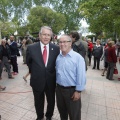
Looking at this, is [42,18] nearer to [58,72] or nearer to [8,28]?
[8,28]

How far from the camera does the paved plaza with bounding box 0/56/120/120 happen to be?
4.87m

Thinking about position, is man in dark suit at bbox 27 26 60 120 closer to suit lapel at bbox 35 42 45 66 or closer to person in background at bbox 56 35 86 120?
suit lapel at bbox 35 42 45 66

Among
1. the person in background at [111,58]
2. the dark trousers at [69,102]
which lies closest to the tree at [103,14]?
the person in background at [111,58]

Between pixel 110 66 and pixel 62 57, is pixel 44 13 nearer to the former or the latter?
pixel 110 66

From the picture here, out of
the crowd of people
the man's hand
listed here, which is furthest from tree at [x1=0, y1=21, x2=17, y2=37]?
the man's hand

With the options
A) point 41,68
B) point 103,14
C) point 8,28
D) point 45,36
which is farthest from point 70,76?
point 8,28

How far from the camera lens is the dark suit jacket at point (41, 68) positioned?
3850 millimetres

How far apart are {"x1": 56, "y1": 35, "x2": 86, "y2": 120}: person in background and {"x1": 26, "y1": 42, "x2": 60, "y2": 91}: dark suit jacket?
33 cm

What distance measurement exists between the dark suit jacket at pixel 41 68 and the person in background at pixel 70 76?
330 millimetres

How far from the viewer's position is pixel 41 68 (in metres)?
3.84

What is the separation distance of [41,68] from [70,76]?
652 millimetres

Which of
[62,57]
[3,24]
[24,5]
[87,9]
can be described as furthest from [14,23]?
[62,57]

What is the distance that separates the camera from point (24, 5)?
46906 mm

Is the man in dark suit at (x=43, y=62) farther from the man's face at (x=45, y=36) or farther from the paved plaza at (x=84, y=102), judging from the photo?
the paved plaza at (x=84, y=102)
